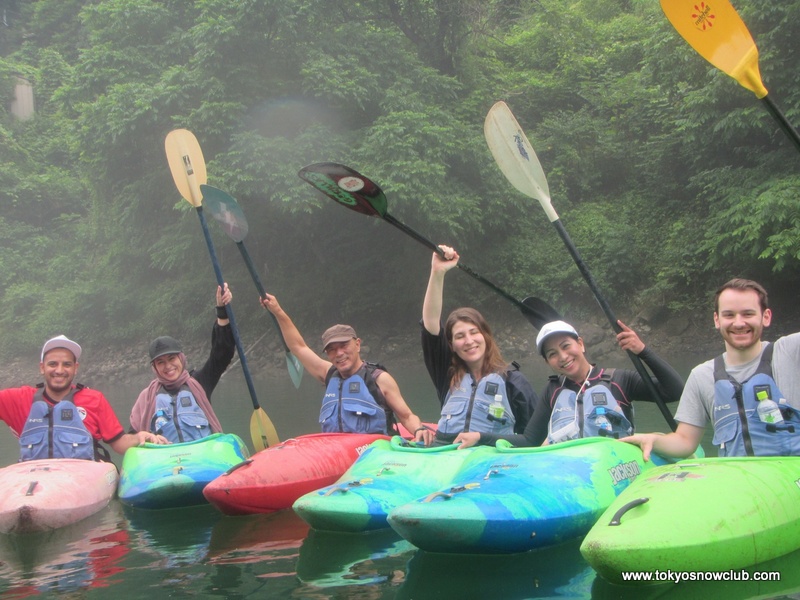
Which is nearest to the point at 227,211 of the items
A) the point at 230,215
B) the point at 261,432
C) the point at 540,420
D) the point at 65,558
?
the point at 230,215

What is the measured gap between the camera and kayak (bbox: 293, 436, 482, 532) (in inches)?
124

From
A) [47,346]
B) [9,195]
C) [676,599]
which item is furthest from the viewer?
[9,195]

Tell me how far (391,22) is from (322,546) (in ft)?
44.2

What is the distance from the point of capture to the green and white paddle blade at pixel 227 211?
17.5 ft

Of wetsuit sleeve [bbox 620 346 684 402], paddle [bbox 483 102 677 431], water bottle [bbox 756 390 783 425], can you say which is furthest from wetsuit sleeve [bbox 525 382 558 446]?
paddle [bbox 483 102 677 431]

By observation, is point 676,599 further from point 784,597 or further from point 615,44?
point 615,44

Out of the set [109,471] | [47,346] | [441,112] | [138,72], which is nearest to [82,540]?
[109,471]

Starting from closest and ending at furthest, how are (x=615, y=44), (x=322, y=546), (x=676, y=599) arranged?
(x=676, y=599) → (x=322, y=546) → (x=615, y=44)

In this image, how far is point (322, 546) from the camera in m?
3.22

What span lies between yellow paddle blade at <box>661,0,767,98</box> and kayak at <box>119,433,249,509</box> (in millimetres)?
2918

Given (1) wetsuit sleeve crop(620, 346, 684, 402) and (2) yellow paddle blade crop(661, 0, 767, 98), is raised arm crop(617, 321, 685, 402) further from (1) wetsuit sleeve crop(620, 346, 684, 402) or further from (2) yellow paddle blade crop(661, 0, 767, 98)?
(2) yellow paddle blade crop(661, 0, 767, 98)

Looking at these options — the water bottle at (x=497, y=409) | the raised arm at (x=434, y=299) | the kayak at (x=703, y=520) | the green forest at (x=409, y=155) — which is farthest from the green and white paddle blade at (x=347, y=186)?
the green forest at (x=409, y=155)

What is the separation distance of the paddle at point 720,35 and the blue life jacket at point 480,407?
1.59m

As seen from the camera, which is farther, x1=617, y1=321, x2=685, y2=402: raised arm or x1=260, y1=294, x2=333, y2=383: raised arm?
x1=260, y1=294, x2=333, y2=383: raised arm
